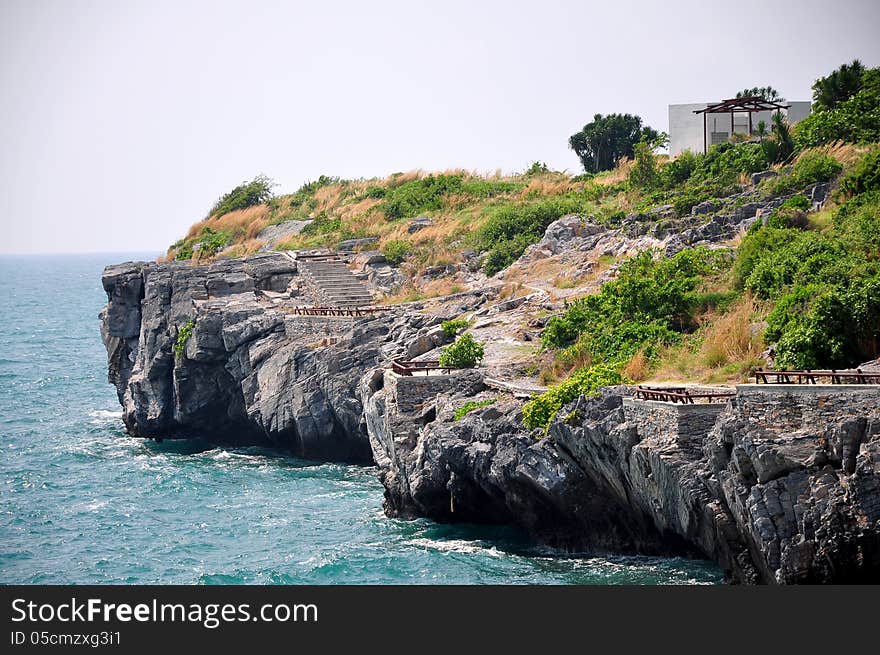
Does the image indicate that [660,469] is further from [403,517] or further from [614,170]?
[614,170]

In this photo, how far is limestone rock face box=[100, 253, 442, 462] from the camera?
53.3 meters

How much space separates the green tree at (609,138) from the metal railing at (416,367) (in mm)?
35931

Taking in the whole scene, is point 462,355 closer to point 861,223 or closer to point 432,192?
point 861,223

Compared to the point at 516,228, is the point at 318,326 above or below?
below

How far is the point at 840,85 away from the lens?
192 feet

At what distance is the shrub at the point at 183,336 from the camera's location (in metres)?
60.1

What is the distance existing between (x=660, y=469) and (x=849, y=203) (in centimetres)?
1719

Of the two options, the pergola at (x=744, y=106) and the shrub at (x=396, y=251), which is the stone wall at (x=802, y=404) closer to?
the pergola at (x=744, y=106)

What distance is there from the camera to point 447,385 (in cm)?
4491

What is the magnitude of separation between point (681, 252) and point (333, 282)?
19835mm

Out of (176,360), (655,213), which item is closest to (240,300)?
(176,360)

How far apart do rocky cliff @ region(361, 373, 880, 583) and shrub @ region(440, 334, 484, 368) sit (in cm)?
124

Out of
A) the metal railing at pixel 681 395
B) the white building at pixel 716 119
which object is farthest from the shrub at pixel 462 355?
the white building at pixel 716 119

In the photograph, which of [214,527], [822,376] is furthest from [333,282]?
[822,376]
